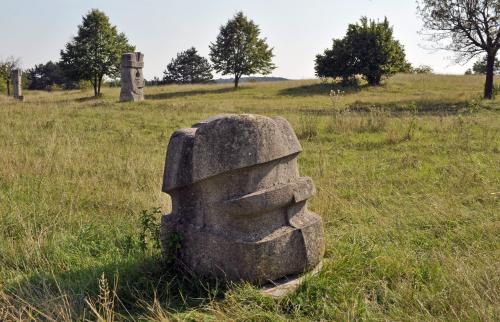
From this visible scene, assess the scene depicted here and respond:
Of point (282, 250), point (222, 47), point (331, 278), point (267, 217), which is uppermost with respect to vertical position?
point (222, 47)

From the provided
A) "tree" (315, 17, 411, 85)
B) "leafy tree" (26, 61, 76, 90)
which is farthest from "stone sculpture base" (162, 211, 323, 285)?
"leafy tree" (26, 61, 76, 90)

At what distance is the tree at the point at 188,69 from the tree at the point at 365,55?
36687 mm

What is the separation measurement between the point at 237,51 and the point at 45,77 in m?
40.3

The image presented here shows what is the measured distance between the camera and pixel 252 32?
142 ft

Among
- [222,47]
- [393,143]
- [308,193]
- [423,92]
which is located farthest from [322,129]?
[222,47]

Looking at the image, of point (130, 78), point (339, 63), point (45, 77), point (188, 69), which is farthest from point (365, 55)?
point (45, 77)

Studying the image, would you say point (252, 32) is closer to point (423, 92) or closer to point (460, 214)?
point (423, 92)

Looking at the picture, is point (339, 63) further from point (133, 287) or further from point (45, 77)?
point (45, 77)

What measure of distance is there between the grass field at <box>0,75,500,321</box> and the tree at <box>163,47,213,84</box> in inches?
2473

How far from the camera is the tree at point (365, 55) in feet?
114

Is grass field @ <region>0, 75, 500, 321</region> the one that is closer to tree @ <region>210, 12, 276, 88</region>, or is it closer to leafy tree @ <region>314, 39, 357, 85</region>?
leafy tree @ <region>314, 39, 357, 85</region>

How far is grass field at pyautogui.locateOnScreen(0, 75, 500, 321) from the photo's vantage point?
312 centimetres

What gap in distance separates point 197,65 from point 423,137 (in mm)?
64205

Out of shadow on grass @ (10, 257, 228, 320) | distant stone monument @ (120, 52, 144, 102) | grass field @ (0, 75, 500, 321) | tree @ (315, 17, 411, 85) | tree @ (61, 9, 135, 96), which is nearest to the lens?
grass field @ (0, 75, 500, 321)
